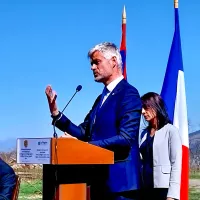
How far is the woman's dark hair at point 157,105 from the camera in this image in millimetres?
3973

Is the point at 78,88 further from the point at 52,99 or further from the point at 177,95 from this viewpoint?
→ the point at 177,95

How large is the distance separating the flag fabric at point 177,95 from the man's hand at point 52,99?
2131 mm

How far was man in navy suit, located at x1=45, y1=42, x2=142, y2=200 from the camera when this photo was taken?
10.6 feet

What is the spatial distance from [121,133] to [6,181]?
116cm

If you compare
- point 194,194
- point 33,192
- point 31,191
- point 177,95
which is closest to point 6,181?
point 177,95

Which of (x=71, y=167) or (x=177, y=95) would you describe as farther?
(x=177, y=95)

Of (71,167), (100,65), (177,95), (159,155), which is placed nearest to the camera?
(71,167)

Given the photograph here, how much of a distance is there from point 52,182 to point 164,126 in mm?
1232

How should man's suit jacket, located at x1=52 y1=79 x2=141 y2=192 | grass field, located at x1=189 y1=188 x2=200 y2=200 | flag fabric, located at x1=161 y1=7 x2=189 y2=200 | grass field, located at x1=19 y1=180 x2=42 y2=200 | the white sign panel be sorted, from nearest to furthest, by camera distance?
the white sign panel, man's suit jacket, located at x1=52 y1=79 x2=141 y2=192, flag fabric, located at x1=161 y1=7 x2=189 y2=200, grass field, located at x1=19 y1=180 x2=42 y2=200, grass field, located at x1=189 y1=188 x2=200 y2=200

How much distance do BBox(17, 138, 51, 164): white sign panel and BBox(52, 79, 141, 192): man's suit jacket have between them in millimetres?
329

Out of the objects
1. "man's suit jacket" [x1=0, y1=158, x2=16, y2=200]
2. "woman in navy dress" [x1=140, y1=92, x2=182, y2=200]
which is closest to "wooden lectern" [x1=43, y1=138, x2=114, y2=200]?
"woman in navy dress" [x1=140, y1=92, x2=182, y2=200]

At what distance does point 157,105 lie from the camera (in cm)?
398

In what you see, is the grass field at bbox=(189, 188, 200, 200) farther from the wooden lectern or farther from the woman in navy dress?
the wooden lectern

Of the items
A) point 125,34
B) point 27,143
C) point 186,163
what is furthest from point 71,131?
point 125,34
